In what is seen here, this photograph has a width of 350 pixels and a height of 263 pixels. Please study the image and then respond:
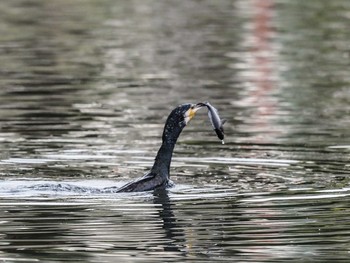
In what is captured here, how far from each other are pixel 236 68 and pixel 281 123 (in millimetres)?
8349

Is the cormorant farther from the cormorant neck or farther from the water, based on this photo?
the water

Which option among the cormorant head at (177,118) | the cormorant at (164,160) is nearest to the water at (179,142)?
the cormorant at (164,160)

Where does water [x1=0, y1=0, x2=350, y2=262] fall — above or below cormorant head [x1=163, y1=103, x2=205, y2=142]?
below

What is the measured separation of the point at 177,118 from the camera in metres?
16.4

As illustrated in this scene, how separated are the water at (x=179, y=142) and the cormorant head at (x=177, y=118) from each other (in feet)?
1.90

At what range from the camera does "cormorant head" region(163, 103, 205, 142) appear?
1631 centimetres

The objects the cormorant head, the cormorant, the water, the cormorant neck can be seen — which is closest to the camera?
the water

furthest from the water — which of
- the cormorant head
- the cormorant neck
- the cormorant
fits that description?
the cormorant head

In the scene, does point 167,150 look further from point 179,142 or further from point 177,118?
point 179,142

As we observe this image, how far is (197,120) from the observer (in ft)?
74.2

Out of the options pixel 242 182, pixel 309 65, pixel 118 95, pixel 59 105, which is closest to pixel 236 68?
pixel 309 65

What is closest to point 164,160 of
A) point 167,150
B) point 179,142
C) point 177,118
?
point 167,150

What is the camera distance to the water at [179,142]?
42.9 feet

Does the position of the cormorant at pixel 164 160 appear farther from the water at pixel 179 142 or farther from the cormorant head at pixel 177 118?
the water at pixel 179 142
